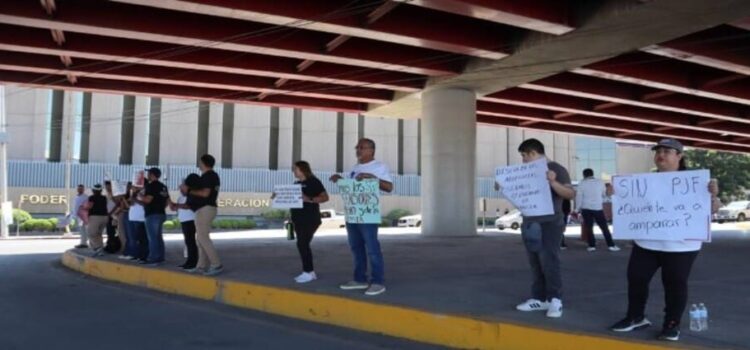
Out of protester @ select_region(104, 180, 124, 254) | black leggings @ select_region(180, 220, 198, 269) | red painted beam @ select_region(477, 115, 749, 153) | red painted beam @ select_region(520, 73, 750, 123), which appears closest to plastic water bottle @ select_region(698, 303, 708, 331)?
black leggings @ select_region(180, 220, 198, 269)

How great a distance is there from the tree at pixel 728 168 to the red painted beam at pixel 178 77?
160 feet

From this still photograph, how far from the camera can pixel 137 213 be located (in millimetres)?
12039

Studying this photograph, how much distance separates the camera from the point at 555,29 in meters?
15.2

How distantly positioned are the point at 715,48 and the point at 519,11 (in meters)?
6.30

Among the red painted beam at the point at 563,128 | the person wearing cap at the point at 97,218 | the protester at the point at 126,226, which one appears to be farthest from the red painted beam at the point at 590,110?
the protester at the point at 126,226

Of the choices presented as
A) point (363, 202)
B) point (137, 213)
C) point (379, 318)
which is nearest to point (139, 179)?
point (137, 213)

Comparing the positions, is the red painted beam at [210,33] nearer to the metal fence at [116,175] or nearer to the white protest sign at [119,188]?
the white protest sign at [119,188]

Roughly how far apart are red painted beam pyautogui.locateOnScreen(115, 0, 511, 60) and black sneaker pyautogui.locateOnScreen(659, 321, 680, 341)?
1081 cm

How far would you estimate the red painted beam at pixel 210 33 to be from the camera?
14.8 metres

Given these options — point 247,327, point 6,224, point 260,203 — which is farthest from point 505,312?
point 260,203

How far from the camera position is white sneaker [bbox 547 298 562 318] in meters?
6.11

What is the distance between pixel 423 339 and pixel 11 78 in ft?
68.4

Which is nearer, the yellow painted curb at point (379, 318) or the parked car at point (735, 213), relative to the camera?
the yellow painted curb at point (379, 318)

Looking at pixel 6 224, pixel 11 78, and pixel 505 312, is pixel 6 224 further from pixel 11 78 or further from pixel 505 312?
pixel 505 312
